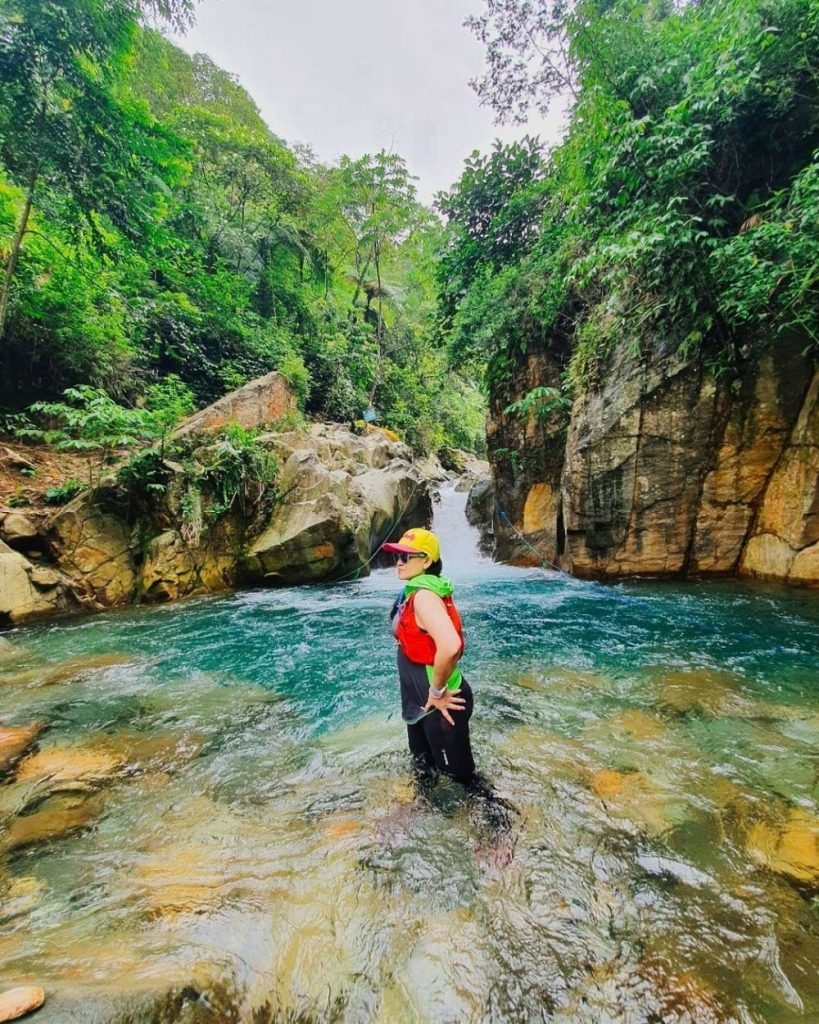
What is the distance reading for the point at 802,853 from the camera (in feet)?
6.74

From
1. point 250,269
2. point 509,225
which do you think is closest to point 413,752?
point 509,225

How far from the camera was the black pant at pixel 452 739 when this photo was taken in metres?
2.42

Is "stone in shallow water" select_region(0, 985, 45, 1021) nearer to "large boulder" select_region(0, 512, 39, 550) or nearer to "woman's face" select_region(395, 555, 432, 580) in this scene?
"woman's face" select_region(395, 555, 432, 580)

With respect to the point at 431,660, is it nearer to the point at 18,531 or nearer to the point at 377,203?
the point at 18,531

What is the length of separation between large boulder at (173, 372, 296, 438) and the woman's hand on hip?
29.1ft

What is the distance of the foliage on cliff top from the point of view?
5344mm

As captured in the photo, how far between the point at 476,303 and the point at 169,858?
37.8 feet

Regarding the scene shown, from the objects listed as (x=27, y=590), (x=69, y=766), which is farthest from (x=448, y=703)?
(x=27, y=590)

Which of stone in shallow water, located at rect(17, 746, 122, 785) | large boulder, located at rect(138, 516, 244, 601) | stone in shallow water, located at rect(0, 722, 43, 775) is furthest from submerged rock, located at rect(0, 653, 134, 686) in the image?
large boulder, located at rect(138, 516, 244, 601)

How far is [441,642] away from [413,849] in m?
1.10

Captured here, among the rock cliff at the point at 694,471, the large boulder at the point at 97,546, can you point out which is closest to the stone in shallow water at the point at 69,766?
the large boulder at the point at 97,546

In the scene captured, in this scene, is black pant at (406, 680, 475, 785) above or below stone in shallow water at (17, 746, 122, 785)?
above

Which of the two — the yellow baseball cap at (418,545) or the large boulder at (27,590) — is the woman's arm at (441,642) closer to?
the yellow baseball cap at (418,545)

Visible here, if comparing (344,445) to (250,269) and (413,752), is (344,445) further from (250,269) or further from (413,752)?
(413,752)
